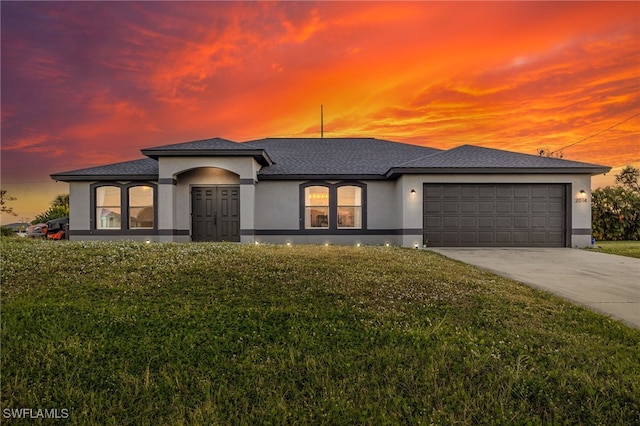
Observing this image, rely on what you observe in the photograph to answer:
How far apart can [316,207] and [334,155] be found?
137 inches

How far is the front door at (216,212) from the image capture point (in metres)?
14.2

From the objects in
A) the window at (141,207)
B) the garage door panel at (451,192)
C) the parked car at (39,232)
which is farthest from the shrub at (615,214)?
the parked car at (39,232)

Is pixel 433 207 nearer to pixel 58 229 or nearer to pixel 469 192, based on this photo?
pixel 469 192

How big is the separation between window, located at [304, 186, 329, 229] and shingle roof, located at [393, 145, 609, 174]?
3353 mm

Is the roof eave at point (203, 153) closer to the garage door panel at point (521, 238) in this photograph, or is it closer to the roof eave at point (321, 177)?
the roof eave at point (321, 177)

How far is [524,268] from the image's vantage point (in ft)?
29.0

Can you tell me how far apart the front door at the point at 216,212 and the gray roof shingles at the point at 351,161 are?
164cm

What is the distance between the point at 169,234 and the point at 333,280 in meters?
9.92

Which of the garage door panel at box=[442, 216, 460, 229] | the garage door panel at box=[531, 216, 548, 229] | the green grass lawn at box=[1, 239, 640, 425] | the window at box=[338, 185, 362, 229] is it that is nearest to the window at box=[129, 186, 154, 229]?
the window at box=[338, 185, 362, 229]

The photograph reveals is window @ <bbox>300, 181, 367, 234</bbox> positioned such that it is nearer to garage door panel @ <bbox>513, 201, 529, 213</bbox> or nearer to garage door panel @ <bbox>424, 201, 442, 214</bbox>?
garage door panel @ <bbox>424, 201, 442, 214</bbox>

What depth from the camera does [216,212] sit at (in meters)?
14.3

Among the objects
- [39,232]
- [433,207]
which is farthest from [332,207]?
[39,232]

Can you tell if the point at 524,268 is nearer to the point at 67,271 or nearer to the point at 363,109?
the point at 67,271

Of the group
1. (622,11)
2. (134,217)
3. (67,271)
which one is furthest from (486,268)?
(134,217)
